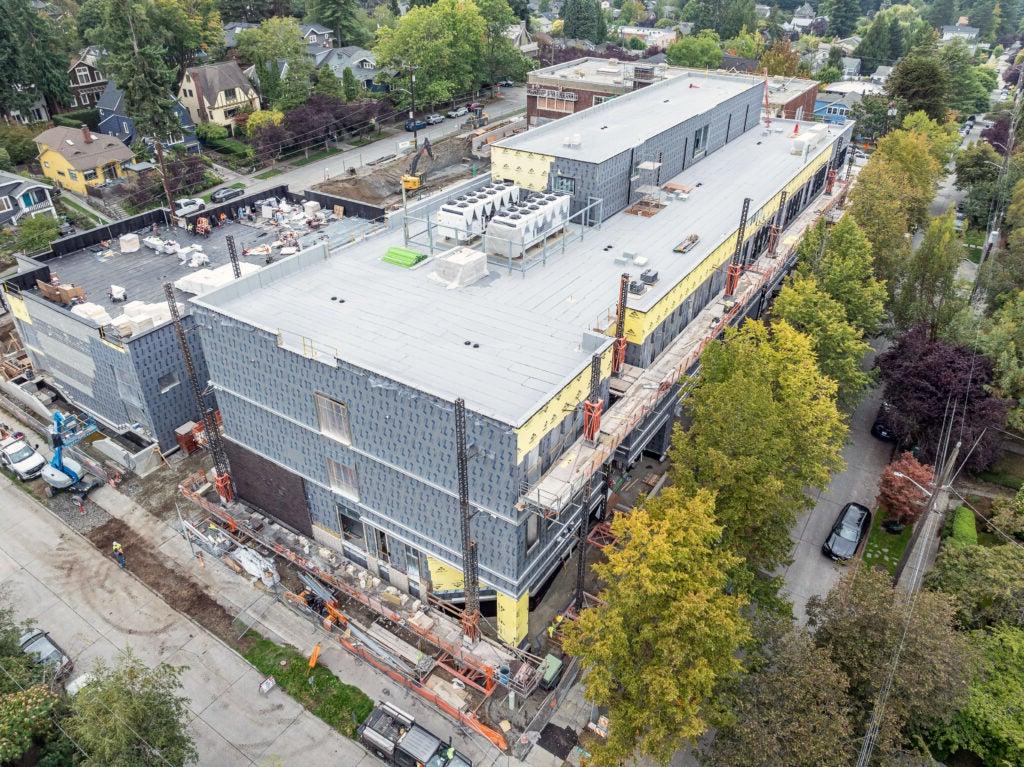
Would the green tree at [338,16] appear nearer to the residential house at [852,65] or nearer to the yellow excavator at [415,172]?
the yellow excavator at [415,172]

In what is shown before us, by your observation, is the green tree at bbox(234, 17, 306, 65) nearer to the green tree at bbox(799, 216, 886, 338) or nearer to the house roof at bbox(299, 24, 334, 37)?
the house roof at bbox(299, 24, 334, 37)

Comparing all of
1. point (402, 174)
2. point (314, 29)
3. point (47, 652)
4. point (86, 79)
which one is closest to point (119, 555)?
point (47, 652)

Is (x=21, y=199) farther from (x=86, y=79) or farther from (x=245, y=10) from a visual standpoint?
(x=245, y=10)

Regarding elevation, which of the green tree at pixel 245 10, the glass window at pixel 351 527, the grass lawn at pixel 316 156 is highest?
the green tree at pixel 245 10

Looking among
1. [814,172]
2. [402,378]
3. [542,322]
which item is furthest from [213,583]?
[814,172]

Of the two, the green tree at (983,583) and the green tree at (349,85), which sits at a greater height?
the green tree at (349,85)

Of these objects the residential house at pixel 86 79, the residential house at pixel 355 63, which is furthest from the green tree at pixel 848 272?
the residential house at pixel 86 79
